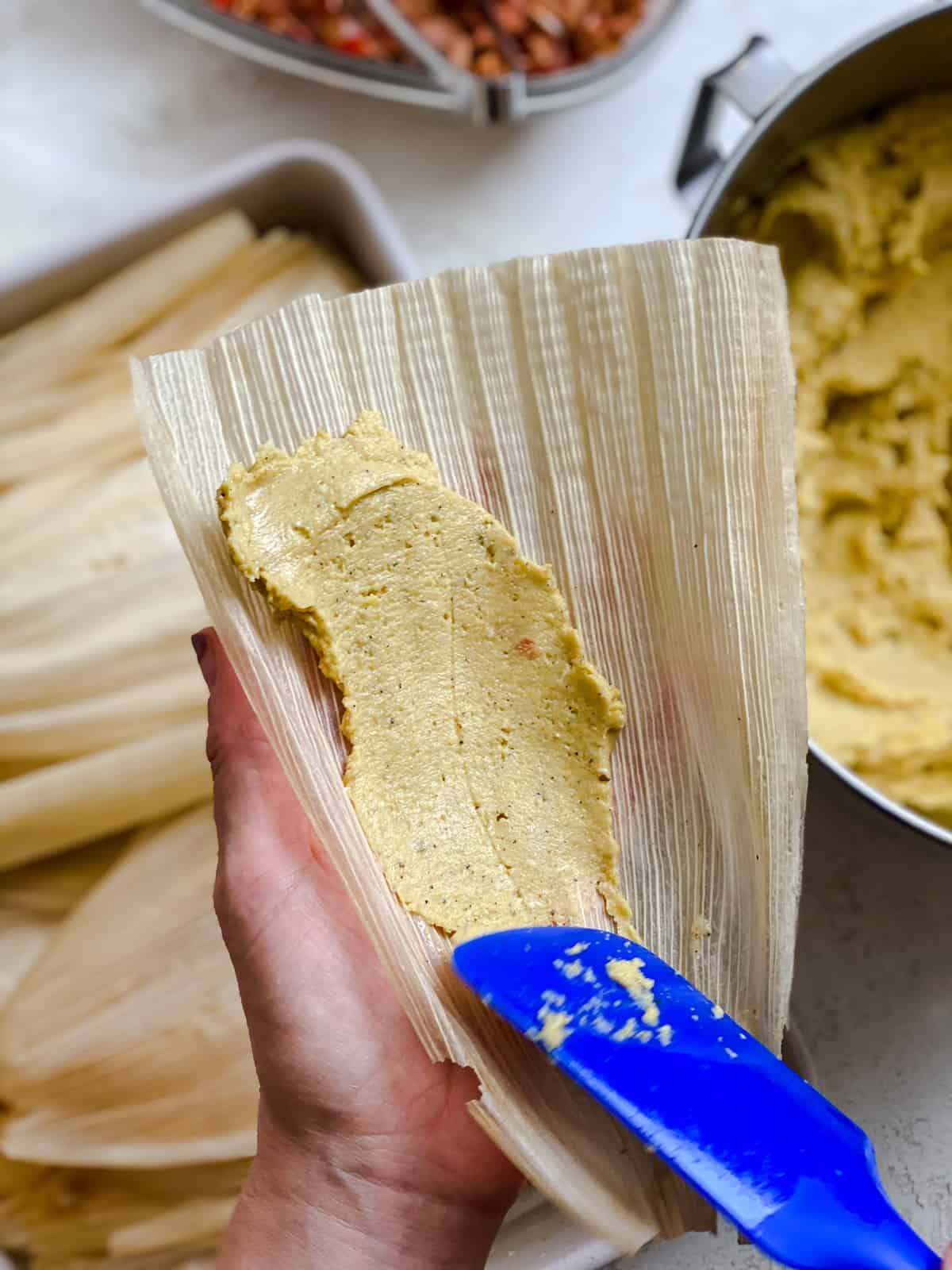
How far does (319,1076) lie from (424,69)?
42.4 inches

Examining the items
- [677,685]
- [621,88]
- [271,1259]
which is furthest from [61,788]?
[621,88]

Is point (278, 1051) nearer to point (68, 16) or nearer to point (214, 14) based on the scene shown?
point (214, 14)

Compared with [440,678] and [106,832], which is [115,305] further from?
[440,678]

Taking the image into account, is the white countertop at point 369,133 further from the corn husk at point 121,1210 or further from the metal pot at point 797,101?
the corn husk at point 121,1210

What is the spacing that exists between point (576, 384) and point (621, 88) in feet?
2.44

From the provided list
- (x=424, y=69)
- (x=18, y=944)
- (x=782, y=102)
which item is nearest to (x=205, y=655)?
(x=18, y=944)

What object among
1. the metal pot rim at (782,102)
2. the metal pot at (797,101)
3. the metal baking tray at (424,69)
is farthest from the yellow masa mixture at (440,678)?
the metal baking tray at (424,69)

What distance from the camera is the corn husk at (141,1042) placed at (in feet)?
3.43

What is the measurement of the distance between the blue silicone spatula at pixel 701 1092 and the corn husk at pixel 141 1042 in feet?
1.64

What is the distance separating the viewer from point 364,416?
72cm

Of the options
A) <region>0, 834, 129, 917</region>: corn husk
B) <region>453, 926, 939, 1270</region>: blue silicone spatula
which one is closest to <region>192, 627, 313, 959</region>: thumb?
<region>453, 926, 939, 1270</region>: blue silicone spatula

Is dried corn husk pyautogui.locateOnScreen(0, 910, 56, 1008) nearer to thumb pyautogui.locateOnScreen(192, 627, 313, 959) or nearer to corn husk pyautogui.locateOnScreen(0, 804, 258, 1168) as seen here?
corn husk pyautogui.locateOnScreen(0, 804, 258, 1168)

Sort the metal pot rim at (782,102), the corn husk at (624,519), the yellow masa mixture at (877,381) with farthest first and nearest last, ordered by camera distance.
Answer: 1. the yellow masa mixture at (877,381)
2. the metal pot rim at (782,102)
3. the corn husk at (624,519)

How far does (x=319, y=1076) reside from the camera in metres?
0.71
